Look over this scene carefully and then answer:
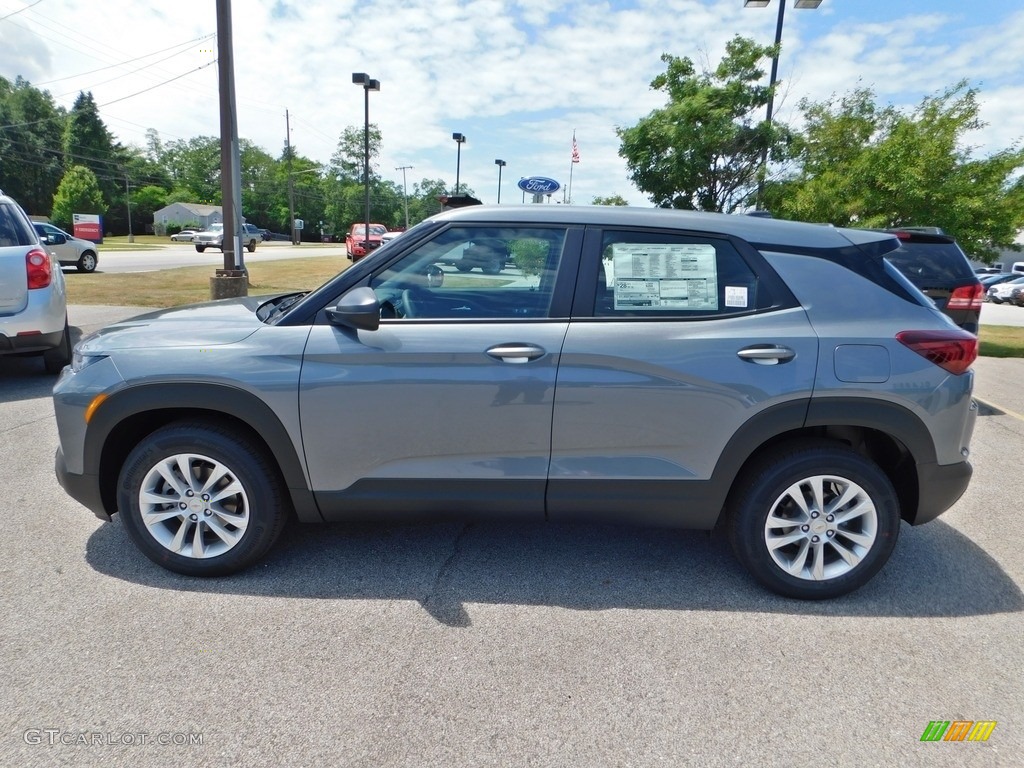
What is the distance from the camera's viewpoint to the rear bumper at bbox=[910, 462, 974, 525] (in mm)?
2977

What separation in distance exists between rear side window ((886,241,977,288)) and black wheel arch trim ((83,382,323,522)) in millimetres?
6097

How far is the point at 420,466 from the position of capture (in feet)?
9.86

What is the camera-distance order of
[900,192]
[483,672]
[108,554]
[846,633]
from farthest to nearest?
1. [900,192]
2. [108,554]
3. [846,633]
4. [483,672]

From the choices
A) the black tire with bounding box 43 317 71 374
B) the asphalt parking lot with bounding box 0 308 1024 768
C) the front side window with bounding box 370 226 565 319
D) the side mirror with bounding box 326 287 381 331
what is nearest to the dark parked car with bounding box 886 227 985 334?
the asphalt parking lot with bounding box 0 308 1024 768

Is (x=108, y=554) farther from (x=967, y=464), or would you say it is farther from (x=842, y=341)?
(x=967, y=464)

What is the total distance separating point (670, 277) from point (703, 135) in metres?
10.2

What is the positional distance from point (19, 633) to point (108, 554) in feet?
2.30

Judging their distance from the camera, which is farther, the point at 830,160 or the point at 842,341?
the point at 830,160

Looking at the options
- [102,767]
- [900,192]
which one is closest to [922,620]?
[102,767]

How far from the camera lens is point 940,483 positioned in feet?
9.80

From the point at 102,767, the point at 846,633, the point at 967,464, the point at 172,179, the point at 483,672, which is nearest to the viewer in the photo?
the point at 102,767

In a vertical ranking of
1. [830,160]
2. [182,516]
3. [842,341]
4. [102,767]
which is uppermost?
[830,160]

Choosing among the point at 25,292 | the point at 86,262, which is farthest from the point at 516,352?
the point at 86,262

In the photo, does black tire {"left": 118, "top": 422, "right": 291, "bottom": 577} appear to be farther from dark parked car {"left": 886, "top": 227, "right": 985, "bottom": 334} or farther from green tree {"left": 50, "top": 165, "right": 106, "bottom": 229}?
green tree {"left": 50, "top": 165, "right": 106, "bottom": 229}
